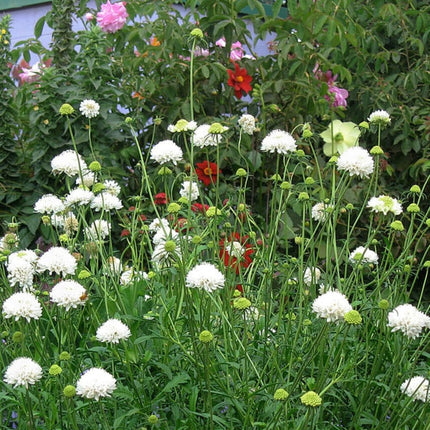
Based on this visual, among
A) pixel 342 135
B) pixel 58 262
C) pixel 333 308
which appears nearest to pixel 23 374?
pixel 58 262

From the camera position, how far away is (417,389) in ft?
5.33

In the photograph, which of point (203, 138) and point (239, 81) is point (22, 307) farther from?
point (239, 81)

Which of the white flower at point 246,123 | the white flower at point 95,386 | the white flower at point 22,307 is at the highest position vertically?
the white flower at point 246,123

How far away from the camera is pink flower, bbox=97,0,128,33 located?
3.54 meters

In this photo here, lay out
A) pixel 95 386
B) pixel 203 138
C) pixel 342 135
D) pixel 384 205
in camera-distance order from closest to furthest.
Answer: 1. pixel 95 386
2. pixel 384 205
3. pixel 203 138
4. pixel 342 135

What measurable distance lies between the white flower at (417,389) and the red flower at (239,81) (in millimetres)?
1994

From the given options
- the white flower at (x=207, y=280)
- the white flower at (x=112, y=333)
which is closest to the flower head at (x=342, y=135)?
the white flower at (x=207, y=280)

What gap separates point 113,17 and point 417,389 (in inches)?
97.6

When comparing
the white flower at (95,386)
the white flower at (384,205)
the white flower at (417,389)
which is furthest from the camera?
the white flower at (384,205)

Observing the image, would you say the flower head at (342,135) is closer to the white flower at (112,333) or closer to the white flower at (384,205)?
the white flower at (384,205)

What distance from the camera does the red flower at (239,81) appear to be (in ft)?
11.2

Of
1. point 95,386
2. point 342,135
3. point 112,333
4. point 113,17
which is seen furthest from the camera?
point 113,17

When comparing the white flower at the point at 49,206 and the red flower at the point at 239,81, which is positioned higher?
the red flower at the point at 239,81

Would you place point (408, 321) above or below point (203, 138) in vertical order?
below
